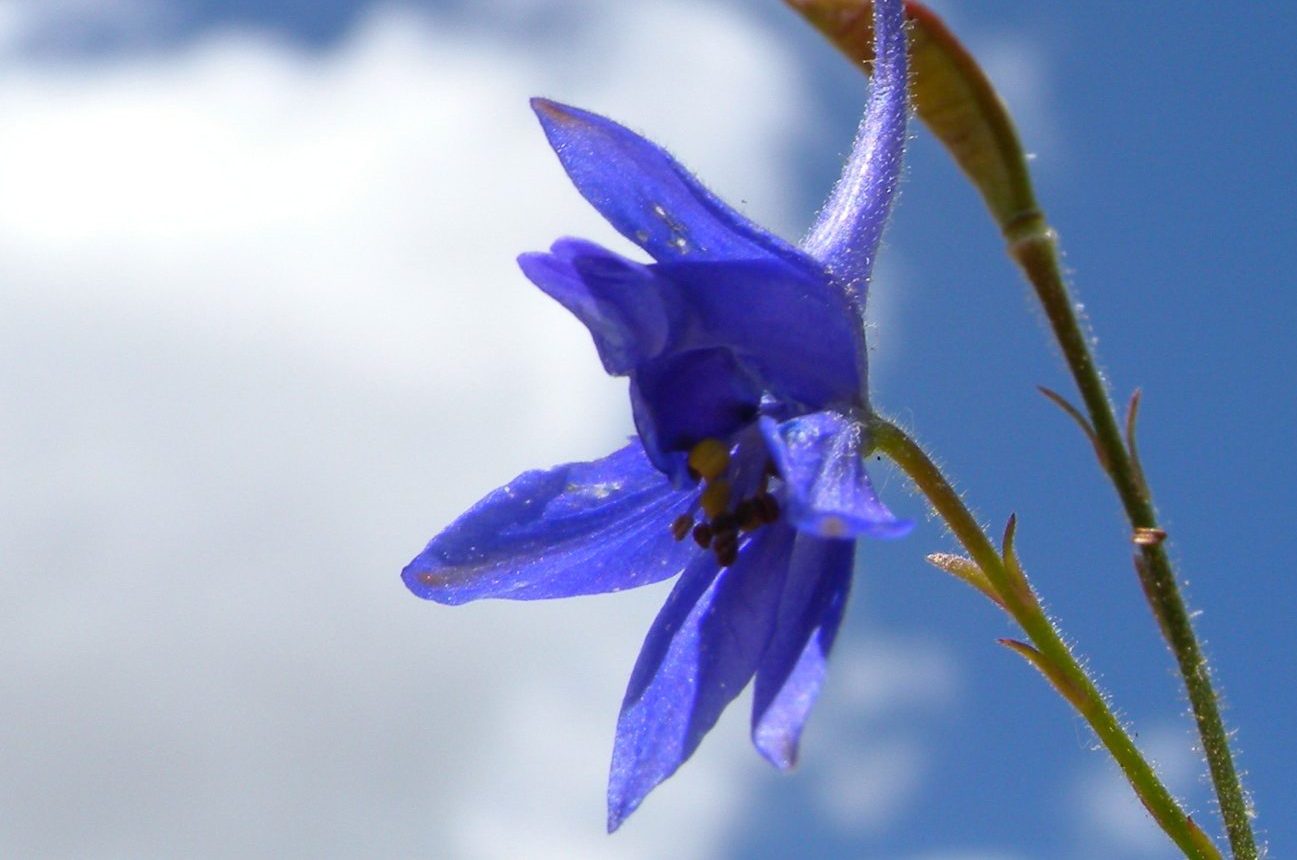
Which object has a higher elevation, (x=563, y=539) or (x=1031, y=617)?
(x=563, y=539)

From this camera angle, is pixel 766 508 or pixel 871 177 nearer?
pixel 766 508

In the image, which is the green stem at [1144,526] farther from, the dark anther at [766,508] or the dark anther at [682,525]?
the dark anther at [682,525]

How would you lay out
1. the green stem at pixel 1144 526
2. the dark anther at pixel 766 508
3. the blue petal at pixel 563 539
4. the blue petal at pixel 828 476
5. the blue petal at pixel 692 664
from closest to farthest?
the blue petal at pixel 828 476
the green stem at pixel 1144 526
the blue petal at pixel 692 664
the dark anther at pixel 766 508
the blue petal at pixel 563 539

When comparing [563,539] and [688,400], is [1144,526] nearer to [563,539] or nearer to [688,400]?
[688,400]

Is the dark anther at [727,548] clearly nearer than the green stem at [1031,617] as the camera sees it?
No

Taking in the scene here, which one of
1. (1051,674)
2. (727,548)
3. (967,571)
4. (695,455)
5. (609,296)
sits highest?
(609,296)

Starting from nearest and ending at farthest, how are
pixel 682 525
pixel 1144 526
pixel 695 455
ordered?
1. pixel 1144 526
2. pixel 695 455
3. pixel 682 525

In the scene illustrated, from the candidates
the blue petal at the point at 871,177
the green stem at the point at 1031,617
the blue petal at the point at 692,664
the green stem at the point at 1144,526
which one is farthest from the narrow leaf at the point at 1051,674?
the blue petal at the point at 871,177

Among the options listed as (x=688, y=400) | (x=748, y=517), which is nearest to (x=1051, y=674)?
(x=748, y=517)
